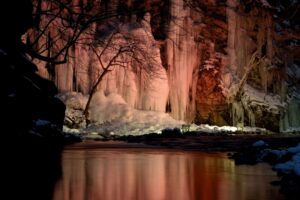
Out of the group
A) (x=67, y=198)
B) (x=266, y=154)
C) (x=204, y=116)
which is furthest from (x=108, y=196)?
(x=204, y=116)

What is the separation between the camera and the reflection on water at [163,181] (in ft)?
17.5

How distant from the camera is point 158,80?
2445 cm

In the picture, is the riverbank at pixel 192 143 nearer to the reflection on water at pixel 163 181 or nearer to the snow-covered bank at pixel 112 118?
the snow-covered bank at pixel 112 118

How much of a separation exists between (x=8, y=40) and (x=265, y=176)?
6055 millimetres

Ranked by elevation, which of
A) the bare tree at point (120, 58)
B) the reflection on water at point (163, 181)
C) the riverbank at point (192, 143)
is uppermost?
the bare tree at point (120, 58)

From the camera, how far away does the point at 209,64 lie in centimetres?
2895

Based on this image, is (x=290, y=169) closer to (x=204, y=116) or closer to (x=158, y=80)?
(x=158, y=80)

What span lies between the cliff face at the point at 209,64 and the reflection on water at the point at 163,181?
14801 mm

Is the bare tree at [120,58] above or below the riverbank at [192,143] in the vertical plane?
above

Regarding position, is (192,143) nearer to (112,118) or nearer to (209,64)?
(112,118)

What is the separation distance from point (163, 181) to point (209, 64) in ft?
74.8

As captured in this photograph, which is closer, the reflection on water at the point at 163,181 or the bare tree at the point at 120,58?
the reflection on water at the point at 163,181

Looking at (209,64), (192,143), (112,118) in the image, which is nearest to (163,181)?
(192,143)

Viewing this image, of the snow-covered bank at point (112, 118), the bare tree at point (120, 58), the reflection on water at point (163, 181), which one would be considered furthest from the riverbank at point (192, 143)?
the reflection on water at point (163, 181)
